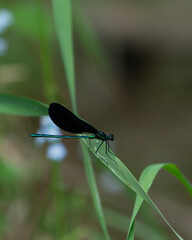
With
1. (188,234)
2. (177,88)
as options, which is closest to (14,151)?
(188,234)

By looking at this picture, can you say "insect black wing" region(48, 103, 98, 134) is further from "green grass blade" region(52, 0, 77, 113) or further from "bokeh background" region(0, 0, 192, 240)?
"bokeh background" region(0, 0, 192, 240)

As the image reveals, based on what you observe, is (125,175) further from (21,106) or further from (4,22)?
(4,22)

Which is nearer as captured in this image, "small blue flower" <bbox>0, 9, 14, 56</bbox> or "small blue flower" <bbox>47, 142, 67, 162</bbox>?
"small blue flower" <bbox>47, 142, 67, 162</bbox>

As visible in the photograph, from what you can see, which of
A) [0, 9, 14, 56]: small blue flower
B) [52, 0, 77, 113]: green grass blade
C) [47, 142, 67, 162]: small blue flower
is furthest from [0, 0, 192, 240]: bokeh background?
[52, 0, 77, 113]: green grass blade

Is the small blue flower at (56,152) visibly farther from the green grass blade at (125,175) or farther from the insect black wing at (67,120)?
the green grass blade at (125,175)

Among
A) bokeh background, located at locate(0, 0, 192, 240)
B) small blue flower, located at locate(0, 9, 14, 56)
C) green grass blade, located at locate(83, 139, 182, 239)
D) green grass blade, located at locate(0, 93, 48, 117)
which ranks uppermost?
small blue flower, located at locate(0, 9, 14, 56)

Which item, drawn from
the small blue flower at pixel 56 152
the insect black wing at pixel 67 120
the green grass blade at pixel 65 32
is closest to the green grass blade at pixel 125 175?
the insect black wing at pixel 67 120

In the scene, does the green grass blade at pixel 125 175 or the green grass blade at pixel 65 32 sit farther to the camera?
the green grass blade at pixel 65 32
